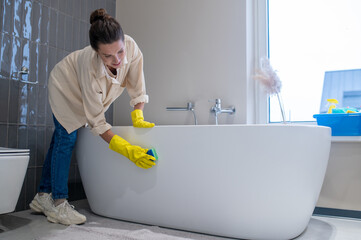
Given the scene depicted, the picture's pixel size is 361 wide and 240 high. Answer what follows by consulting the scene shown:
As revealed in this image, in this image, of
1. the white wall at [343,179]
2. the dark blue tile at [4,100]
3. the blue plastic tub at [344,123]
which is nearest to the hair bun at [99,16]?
the dark blue tile at [4,100]

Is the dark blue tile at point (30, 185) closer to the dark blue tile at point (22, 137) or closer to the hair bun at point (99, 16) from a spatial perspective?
the dark blue tile at point (22, 137)

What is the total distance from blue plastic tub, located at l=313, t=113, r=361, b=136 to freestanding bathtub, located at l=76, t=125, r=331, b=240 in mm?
466

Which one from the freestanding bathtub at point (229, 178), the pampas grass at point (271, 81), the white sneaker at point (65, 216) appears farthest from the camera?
the pampas grass at point (271, 81)

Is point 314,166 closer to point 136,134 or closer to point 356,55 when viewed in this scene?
point 136,134

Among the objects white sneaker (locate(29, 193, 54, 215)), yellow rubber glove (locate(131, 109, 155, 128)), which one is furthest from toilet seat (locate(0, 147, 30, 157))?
yellow rubber glove (locate(131, 109, 155, 128))

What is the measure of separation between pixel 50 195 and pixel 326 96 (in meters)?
1.96

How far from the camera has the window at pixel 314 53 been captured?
226 centimetres

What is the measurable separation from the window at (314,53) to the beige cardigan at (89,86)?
1.19 m

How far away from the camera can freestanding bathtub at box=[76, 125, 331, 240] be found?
149 centimetres

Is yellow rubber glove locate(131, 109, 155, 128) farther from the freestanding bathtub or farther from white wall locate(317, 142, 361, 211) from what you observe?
white wall locate(317, 142, 361, 211)

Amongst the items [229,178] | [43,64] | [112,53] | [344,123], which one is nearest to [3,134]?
[43,64]

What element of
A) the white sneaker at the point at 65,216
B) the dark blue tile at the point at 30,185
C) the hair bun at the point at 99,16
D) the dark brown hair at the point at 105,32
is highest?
the hair bun at the point at 99,16

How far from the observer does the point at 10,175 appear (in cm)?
164

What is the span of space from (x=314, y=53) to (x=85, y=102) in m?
1.68
